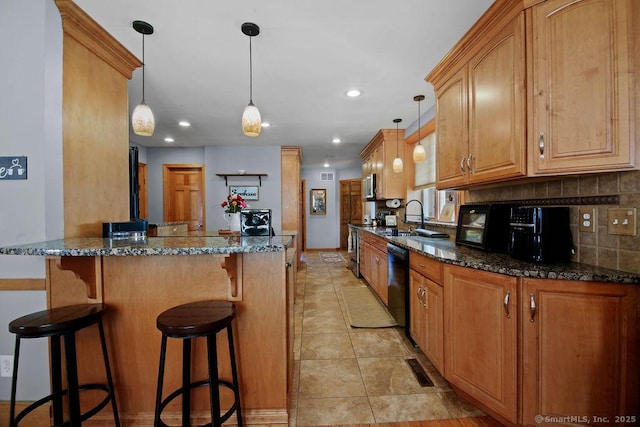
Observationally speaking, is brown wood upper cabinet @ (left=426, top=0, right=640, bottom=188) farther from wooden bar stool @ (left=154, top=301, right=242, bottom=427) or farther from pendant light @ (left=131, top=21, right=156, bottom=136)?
pendant light @ (left=131, top=21, right=156, bottom=136)

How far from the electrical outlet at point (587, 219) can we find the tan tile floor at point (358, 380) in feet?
4.16

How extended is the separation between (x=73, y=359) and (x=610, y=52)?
2.99 m

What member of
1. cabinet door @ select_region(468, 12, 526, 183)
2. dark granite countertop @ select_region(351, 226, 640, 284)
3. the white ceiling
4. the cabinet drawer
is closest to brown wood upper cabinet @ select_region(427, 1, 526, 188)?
cabinet door @ select_region(468, 12, 526, 183)

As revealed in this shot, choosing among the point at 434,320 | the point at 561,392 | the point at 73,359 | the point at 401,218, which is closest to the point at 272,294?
the point at 73,359

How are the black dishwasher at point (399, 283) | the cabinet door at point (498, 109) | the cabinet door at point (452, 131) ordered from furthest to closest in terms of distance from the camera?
the black dishwasher at point (399, 283)
the cabinet door at point (452, 131)
the cabinet door at point (498, 109)

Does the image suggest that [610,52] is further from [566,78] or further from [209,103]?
[209,103]

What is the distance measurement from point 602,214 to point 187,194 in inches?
230

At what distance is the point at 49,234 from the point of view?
1.59 meters

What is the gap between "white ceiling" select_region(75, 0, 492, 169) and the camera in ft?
5.67

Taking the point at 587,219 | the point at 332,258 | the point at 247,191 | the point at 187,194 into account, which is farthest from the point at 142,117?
the point at 332,258

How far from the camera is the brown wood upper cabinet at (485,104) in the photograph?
1.52 metres

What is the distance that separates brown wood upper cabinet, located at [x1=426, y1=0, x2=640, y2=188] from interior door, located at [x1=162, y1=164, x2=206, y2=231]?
5.05 metres

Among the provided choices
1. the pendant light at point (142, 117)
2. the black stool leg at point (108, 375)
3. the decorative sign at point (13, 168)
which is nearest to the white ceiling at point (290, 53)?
the pendant light at point (142, 117)

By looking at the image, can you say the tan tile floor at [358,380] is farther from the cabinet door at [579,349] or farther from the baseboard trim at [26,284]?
the baseboard trim at [26,284]
